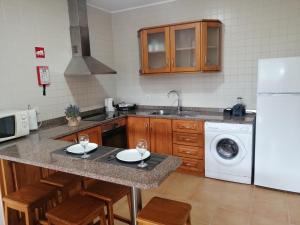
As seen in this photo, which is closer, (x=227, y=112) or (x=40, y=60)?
(x=40, y=60)

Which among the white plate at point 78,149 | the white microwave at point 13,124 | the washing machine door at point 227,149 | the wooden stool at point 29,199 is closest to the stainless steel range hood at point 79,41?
the white microwave at point 13,124

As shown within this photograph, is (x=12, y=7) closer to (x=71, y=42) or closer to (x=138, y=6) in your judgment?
(x=71, y=42)

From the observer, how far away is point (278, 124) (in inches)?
102

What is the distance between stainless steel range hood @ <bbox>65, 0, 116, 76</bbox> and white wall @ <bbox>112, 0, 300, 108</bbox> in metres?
0.94

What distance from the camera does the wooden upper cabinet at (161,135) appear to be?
3.33 m

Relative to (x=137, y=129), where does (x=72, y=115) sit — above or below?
above

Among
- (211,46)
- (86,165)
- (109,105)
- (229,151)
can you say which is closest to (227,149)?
(229,151)

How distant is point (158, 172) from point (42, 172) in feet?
4.80

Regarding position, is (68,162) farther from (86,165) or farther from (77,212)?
(77,212)

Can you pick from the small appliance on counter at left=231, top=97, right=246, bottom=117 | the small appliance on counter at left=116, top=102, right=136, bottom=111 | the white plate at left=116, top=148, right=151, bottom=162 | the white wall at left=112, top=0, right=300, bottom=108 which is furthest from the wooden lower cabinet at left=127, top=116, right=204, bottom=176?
the white plate at left=116, top=148, right=151, bottom=162

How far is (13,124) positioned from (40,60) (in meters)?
0.95

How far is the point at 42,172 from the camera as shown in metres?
2.30

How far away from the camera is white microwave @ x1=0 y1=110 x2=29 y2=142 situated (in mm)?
2188

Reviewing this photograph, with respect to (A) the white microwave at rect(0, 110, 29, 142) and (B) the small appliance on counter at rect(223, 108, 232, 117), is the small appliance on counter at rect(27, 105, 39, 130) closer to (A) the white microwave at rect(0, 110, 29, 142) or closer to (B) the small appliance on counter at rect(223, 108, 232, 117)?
(A) the white microwave at rect(0, 110, 29, 142)
